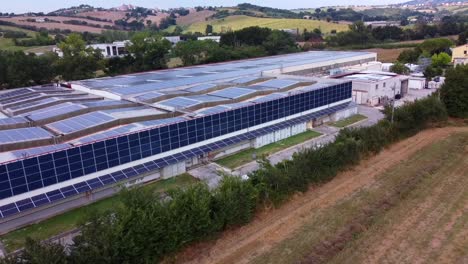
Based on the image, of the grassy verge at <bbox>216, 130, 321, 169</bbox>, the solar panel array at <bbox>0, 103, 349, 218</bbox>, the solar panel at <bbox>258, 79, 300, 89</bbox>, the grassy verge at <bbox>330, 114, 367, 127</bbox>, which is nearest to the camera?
the solar panel array at <bbox>0, 103, 349, 218</bbox>

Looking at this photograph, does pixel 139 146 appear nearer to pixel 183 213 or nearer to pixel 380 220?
pixel 183 213

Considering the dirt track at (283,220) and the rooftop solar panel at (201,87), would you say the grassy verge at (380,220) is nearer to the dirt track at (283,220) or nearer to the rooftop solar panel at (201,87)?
the dirt track at (283,220)

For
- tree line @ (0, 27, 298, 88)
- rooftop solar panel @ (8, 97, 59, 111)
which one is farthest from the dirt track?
tree line @ (0, 27, 298, 88)

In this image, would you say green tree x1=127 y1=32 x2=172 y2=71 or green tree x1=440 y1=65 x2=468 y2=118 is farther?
green tree x1=127 y1=32 x2=172 y2=71

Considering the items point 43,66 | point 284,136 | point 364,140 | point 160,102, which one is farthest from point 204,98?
point 43,66

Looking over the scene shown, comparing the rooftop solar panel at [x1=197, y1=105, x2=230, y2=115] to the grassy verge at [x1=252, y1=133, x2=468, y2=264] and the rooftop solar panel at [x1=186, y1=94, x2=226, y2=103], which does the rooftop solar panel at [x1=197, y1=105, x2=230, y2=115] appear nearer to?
the rooftop solar panel at [x1=186, y1=94, x2=226, y2=103]

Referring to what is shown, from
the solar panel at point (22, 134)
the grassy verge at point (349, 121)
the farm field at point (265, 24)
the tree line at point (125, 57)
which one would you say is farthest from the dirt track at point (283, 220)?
the farm field at point (265, 24)

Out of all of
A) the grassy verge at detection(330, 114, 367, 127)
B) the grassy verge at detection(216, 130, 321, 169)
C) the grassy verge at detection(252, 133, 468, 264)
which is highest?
the grassy verge at detection(330, 114, 367, 127)
